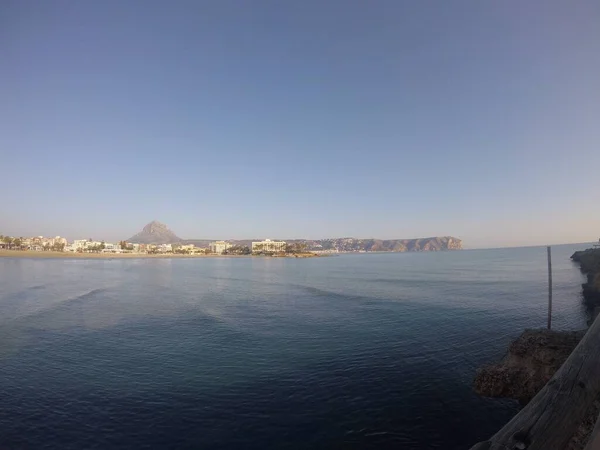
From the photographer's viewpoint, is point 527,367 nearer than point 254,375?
Yes

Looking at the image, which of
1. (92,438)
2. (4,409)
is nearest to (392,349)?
(92,438)

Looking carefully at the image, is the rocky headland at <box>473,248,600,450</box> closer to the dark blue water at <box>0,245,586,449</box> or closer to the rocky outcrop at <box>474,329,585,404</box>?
the rocky outcrop at <box>474,329,585,404</box>

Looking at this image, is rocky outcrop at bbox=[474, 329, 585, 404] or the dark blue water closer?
the dark blue water

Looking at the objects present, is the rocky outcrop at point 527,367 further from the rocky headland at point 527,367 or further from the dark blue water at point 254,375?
the dark blue water at point 254,375

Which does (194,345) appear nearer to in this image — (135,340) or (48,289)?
(135,340)

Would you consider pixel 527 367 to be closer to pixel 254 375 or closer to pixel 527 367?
pixel 527 367

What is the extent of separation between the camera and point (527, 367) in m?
15.0

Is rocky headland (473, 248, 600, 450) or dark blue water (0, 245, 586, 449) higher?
rocky headland (473, 248, 600, 450)

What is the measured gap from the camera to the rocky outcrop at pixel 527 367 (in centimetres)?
1426

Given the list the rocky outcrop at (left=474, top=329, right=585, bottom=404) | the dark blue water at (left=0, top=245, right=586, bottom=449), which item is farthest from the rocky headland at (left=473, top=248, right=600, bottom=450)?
the dark blue water at (left=0, top=245, right=586, bottom=449)

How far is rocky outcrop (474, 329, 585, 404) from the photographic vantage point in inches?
561

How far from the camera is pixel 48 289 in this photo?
169ft

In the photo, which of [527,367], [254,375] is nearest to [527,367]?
[527,367]

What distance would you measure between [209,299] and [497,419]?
127 feet
